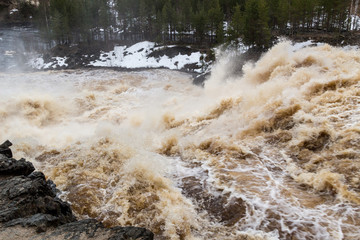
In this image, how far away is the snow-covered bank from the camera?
4478 centimetres

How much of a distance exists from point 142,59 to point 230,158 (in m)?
41.4

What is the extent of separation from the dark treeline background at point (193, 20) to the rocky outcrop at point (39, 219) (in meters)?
33.6

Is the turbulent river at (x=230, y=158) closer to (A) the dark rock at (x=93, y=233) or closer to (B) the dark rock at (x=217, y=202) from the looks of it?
(B) the dark rock at (x=217, y=202)

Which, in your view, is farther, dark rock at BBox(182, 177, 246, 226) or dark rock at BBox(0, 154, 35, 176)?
dark rock at BBox(0, 154, 35, 176)

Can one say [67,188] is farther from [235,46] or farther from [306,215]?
[235,46]

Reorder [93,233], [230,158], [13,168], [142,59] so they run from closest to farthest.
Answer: [93,233]
[13,168]
[230,158]
[142,59]

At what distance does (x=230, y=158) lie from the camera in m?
9.52

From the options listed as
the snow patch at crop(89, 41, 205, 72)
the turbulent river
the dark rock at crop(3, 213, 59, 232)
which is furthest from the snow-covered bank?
the dark rock at crop(3, 213, 59, 232)

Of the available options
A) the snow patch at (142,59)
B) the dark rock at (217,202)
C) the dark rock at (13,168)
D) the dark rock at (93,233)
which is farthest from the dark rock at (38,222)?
the snow patch at (142,59)

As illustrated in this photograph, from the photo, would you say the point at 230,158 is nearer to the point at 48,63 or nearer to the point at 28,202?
the point at 28,202

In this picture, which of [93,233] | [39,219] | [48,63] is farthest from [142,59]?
[93,233]

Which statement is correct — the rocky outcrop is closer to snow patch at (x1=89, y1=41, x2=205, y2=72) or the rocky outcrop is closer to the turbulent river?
the turbulent river

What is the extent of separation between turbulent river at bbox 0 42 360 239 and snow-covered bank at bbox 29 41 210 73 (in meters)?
28.4

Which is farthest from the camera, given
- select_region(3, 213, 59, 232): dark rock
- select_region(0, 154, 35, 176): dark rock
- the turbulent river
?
select_region(0, 154, 35, 176): dark rock
